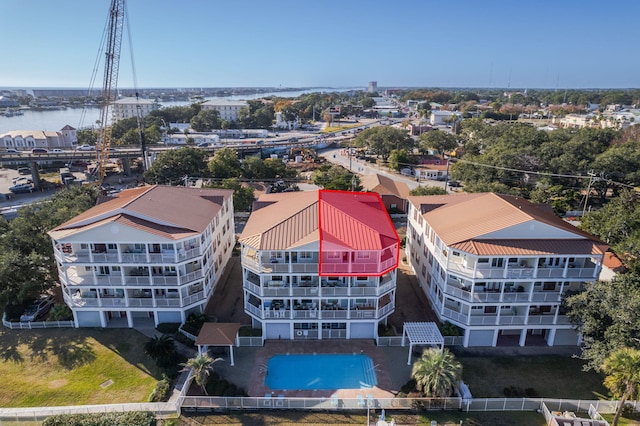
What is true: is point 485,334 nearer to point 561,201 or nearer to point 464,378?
point 464,378

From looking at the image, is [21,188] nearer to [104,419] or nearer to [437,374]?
[104,419]

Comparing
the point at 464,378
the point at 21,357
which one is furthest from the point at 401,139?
the point at 21,357

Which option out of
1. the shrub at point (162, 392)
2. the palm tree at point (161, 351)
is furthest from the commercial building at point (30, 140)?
the shrub at point (162, 392)

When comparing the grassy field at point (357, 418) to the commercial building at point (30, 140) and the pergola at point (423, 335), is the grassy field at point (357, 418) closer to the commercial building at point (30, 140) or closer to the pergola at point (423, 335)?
the pergola at point (423, 335)

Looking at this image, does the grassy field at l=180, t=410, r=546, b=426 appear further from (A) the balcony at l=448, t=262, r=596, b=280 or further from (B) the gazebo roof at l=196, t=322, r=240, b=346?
(A) the balcony at l=448, t=262, r=596, b=280

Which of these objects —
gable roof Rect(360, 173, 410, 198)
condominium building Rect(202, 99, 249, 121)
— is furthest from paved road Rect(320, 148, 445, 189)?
condominium building Rect(202, 99, 249, 121)

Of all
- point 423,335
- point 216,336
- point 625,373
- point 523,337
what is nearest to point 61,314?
point 216,336
